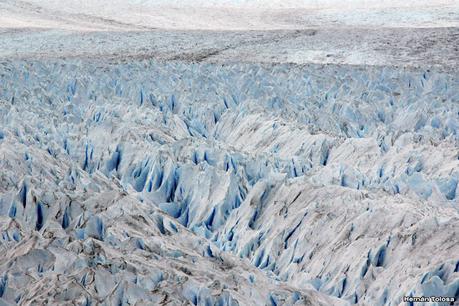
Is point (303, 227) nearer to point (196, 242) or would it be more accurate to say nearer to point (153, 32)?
point (196, 242)

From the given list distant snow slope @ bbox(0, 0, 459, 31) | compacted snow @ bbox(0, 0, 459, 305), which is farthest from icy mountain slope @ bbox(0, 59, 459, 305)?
distant snow slope @ bbox(0, 0, 459, 31)

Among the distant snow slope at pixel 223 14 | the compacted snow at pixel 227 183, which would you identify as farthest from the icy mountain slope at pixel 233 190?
the distant snow slope at pixel 223 14

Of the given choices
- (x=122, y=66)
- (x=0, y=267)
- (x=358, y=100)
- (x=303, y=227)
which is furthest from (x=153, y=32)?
(x=0, y=267)

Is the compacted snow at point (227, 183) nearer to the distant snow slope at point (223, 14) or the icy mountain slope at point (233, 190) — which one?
the icy mountain slope at point (233, 190)

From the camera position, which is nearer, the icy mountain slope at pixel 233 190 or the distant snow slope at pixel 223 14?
the icy mountain slope at pixel 233 190

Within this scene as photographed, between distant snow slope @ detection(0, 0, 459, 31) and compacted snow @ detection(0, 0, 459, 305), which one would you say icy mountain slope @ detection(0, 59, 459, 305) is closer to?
compacted snow @ detection(0, 0, 459, 305)

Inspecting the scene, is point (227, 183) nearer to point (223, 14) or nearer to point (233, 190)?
point (233, 190)
